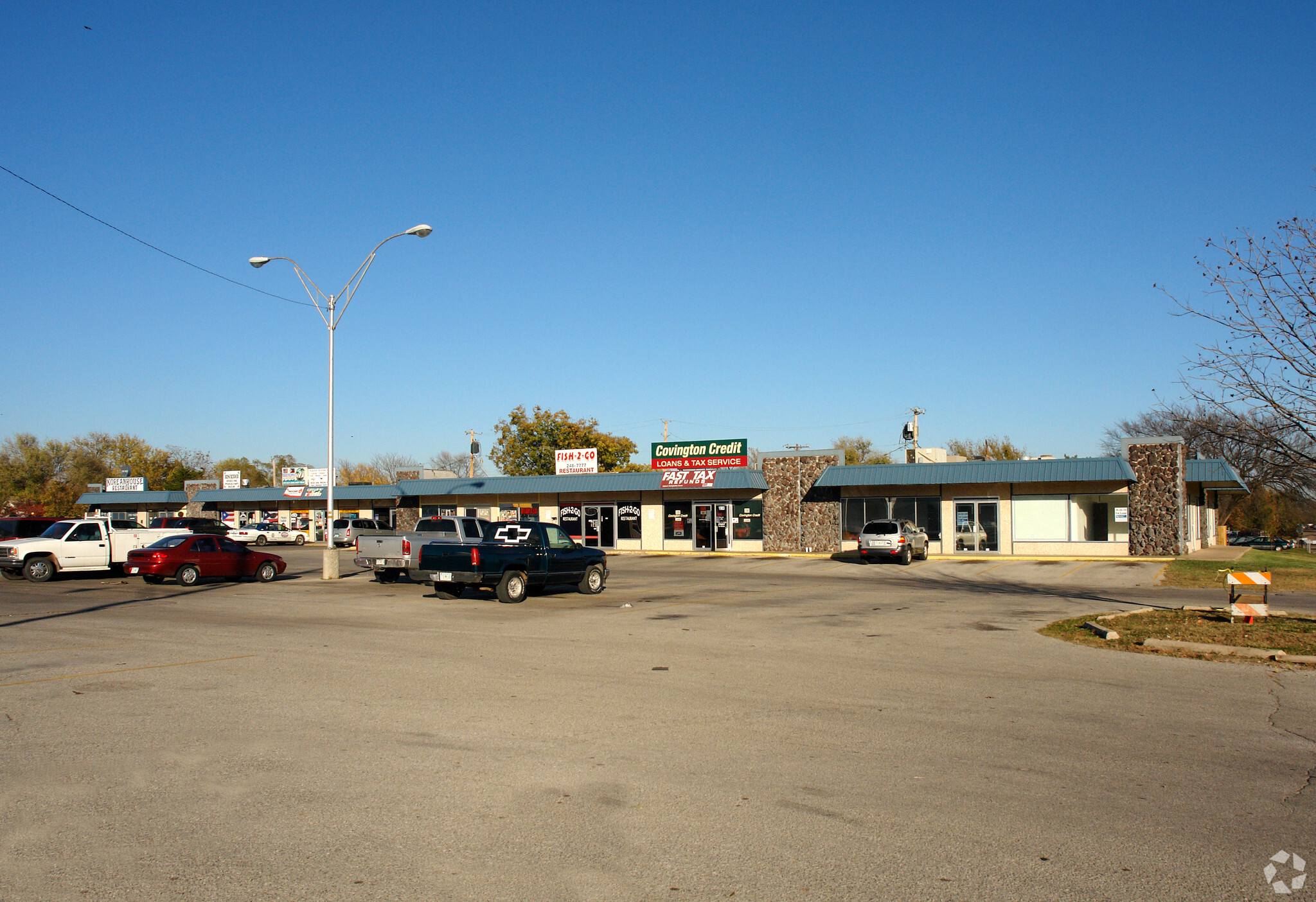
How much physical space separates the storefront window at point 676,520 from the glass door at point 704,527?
1.17 ft

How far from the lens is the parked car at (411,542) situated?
22.5 metres

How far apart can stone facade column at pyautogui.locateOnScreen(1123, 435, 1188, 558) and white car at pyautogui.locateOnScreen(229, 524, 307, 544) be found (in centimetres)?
4589

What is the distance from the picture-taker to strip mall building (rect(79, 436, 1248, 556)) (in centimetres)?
3759

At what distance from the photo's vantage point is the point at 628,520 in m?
47.9

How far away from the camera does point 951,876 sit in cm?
492

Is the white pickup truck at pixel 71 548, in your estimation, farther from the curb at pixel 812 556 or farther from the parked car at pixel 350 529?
the curb at pixel 812 556

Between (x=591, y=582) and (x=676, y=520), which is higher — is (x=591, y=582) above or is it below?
below

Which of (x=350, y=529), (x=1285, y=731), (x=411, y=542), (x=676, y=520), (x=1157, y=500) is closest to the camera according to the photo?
(x=1285, y=731)

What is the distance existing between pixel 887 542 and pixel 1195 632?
2109 centimetres

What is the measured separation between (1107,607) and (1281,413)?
7125 millimetres

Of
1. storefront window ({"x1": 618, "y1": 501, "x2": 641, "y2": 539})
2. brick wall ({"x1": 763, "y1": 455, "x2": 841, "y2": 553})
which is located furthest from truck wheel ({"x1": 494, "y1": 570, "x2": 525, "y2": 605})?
storefront window ({"x1": 618, "y1": 501, "x2": 641, "y2": 539})

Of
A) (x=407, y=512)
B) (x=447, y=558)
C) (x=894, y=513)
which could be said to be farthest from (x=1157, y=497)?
(x=407, y=512)

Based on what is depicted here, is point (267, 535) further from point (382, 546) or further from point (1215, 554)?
point (1215, 554)

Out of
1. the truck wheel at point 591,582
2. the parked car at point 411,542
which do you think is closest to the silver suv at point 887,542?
the truck wheel at point 591,582
